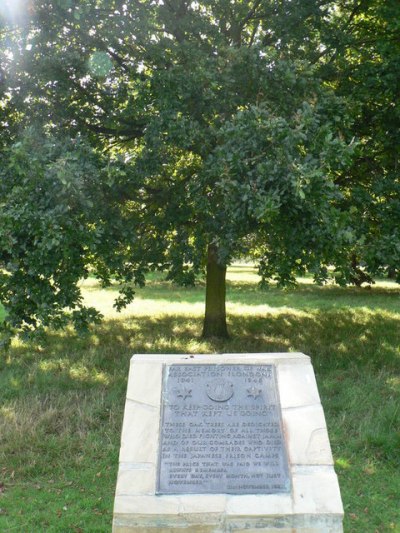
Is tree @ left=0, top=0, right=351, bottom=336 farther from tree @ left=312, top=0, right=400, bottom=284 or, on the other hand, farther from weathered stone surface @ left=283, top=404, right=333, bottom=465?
weathered stone surface @ left=283, top=404, right=333, bottom=465

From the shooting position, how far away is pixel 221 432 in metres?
4.25

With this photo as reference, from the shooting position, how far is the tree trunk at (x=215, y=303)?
11.7 meters

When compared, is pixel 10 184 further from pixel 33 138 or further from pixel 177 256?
pixel 177 256

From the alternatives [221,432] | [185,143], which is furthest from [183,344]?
[221,432]

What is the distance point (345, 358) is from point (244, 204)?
4.47m

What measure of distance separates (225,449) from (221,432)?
13 cm

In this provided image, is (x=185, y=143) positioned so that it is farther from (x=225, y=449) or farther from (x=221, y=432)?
(x=225, y=449)

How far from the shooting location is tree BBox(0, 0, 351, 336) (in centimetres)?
642

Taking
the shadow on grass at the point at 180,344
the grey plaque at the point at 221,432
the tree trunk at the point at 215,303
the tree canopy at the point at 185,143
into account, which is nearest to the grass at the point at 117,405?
the shadow on grass at the point at 180,344

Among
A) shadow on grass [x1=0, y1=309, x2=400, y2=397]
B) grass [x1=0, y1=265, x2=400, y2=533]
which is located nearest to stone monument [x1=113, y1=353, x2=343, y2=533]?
grass [x1=0, y1=265, x2=400, y2=533]

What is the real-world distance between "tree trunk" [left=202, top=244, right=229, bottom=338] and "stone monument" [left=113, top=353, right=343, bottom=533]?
273 inches

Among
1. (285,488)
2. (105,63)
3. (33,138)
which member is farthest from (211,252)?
(285,488)

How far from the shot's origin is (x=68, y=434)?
660 cm

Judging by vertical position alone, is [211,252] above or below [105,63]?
below
